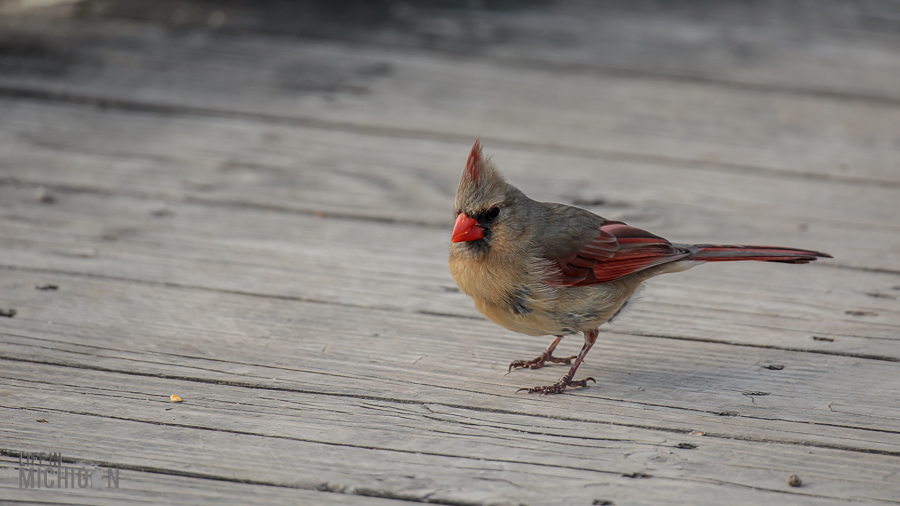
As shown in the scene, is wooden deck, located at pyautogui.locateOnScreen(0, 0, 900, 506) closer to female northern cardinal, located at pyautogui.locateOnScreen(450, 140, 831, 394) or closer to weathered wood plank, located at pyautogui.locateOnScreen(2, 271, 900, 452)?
Answer: weathered wood plank, located at pyautogui.locateOnScreen(2, 271, 900, 452)

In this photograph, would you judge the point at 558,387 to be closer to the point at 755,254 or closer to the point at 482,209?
the point at 482,209

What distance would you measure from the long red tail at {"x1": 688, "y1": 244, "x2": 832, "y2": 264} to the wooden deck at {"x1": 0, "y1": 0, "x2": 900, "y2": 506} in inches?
10.2

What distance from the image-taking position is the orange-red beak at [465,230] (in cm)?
243

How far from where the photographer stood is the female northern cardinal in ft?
7.84

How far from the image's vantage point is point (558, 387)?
7.49 ft

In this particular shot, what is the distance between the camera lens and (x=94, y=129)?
12.3 ft

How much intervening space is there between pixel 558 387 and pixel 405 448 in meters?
0.53

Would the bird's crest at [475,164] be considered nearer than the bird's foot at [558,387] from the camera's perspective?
No

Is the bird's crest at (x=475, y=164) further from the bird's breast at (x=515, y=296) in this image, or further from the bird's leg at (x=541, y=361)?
the bird's leg at (x=541, y=361)

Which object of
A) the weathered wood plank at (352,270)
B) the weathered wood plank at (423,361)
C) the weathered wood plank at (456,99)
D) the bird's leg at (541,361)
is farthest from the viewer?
the weathered wood plank at (456,99)

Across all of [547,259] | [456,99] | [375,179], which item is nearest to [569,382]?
[547,259]

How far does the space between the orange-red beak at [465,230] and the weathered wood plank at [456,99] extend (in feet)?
4.73

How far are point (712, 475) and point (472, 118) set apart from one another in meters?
2.54

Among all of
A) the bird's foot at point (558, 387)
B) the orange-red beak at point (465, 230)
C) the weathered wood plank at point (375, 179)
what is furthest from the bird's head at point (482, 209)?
the weathered wood plank at point (375, 179)
